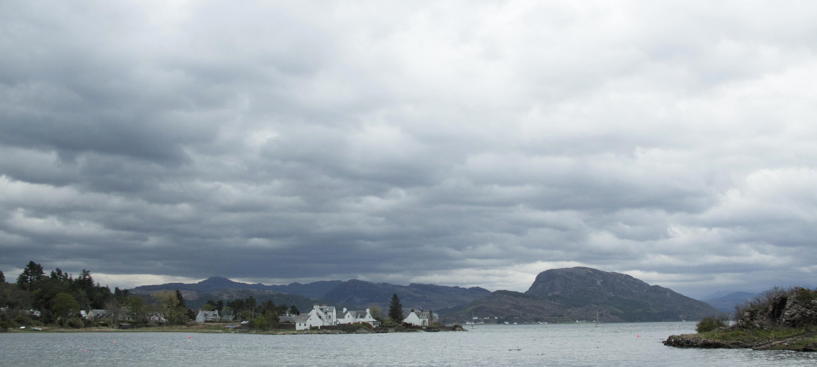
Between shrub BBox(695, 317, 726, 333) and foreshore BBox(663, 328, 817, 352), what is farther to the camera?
shrub BBox(695, 317, 726, 333)

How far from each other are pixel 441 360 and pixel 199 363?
29.9 meters

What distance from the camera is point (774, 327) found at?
354 feet

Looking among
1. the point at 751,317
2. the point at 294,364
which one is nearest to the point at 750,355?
the point at 751,317

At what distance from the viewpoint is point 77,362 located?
8112 cm

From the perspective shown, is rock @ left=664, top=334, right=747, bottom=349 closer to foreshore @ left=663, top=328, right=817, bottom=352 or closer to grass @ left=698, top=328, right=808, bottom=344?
foreshore @ left=663, top=328, right=817, bottom=352

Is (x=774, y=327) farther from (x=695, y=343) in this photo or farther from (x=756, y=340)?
(x=695, y=343)

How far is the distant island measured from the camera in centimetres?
9675

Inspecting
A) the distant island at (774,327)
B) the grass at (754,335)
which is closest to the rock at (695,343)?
the distant island at (774,327)

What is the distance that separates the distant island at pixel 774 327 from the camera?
96750 millimetres

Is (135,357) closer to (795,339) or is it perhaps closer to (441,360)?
(441,360)

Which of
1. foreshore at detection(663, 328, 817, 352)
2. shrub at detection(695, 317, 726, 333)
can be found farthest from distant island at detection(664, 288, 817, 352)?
shrub at detection(695, 317, 726, 333)

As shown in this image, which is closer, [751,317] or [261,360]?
[261,360]

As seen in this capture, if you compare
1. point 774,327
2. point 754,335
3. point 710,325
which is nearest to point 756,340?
point 754,335

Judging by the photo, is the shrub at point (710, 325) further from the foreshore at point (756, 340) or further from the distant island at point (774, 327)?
the foreshore at point (756, 340)
